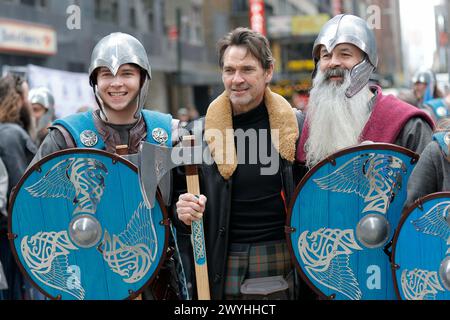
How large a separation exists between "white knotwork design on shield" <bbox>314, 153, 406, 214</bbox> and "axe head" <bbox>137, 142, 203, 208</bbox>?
1.82 feet

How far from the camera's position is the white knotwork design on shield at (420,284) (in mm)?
2750

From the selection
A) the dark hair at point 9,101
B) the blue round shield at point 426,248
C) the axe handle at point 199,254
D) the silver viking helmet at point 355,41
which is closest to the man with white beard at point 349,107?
the silver viking helmet at point 355,41

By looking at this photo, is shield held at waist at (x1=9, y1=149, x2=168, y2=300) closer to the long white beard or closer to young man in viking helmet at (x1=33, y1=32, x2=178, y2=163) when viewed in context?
young man in viking helmet at (x1=33, y1=32, x2=178, y2=163)

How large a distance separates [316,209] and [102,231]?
32.4 inches

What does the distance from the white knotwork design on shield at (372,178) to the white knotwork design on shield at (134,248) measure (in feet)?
2.39

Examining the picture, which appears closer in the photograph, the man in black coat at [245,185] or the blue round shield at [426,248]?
the blue round shield at [426,248]

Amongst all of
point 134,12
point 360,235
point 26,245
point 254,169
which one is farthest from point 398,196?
point 134,12

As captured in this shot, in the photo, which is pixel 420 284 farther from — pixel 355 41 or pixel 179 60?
pixel 179 60

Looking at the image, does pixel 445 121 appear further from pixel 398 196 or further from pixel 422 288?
pixel 422 288

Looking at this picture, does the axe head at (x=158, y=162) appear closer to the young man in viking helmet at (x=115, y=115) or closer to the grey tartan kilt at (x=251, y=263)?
the young man in viking helmet at (x=115, y=115)

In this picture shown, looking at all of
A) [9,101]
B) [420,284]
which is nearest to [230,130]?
[420,284]

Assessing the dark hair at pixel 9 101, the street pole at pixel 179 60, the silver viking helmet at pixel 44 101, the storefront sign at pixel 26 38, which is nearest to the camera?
the dark hair at pixel 9 101

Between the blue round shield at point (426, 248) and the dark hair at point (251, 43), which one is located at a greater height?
the dark hair at point (251, 43)

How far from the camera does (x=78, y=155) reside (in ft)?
9.96
